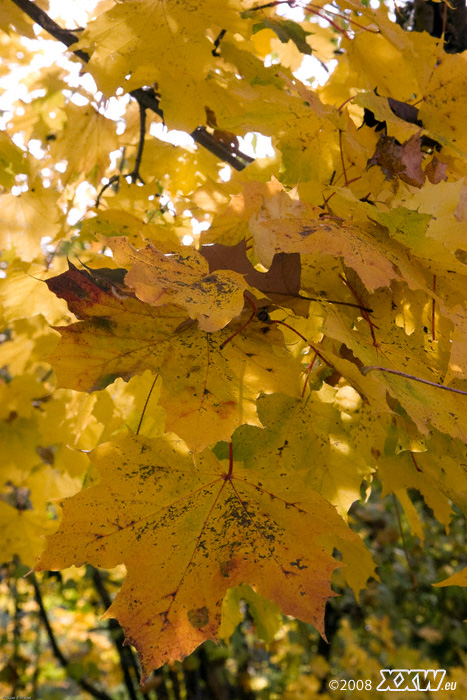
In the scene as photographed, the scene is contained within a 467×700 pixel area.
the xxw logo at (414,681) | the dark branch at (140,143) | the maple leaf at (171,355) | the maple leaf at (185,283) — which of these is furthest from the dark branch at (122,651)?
the maple leaf at (185,283)

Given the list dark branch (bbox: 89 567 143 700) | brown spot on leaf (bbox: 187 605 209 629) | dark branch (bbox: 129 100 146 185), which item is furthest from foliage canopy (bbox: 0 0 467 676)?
dark branch (bbox: 89 567 143 700)

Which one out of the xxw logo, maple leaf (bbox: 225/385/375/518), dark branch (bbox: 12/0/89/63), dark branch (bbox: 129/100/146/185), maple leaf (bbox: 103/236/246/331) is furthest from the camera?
the xxw logo

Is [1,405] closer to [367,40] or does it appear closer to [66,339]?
[66,339]

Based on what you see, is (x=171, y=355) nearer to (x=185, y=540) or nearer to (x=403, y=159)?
(x=185, y=540)

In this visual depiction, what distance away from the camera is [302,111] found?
2.73 feet

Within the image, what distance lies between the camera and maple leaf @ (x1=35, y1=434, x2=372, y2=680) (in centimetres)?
55

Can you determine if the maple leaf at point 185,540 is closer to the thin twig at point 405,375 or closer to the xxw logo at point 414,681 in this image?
the thin twig at point 405,375

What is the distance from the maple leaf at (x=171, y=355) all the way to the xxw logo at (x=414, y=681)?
2.35 metres

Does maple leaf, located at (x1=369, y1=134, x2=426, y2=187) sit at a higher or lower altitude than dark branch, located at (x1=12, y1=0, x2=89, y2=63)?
higher

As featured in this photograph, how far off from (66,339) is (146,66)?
700 mm

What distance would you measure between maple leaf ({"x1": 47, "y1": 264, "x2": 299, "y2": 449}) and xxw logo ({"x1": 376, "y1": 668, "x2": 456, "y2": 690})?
235cm

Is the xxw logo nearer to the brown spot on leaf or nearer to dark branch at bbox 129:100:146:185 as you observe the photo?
the brown spot on leaf

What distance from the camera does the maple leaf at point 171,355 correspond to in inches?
21.9

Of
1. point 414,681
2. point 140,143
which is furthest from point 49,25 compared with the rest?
point 414,681
